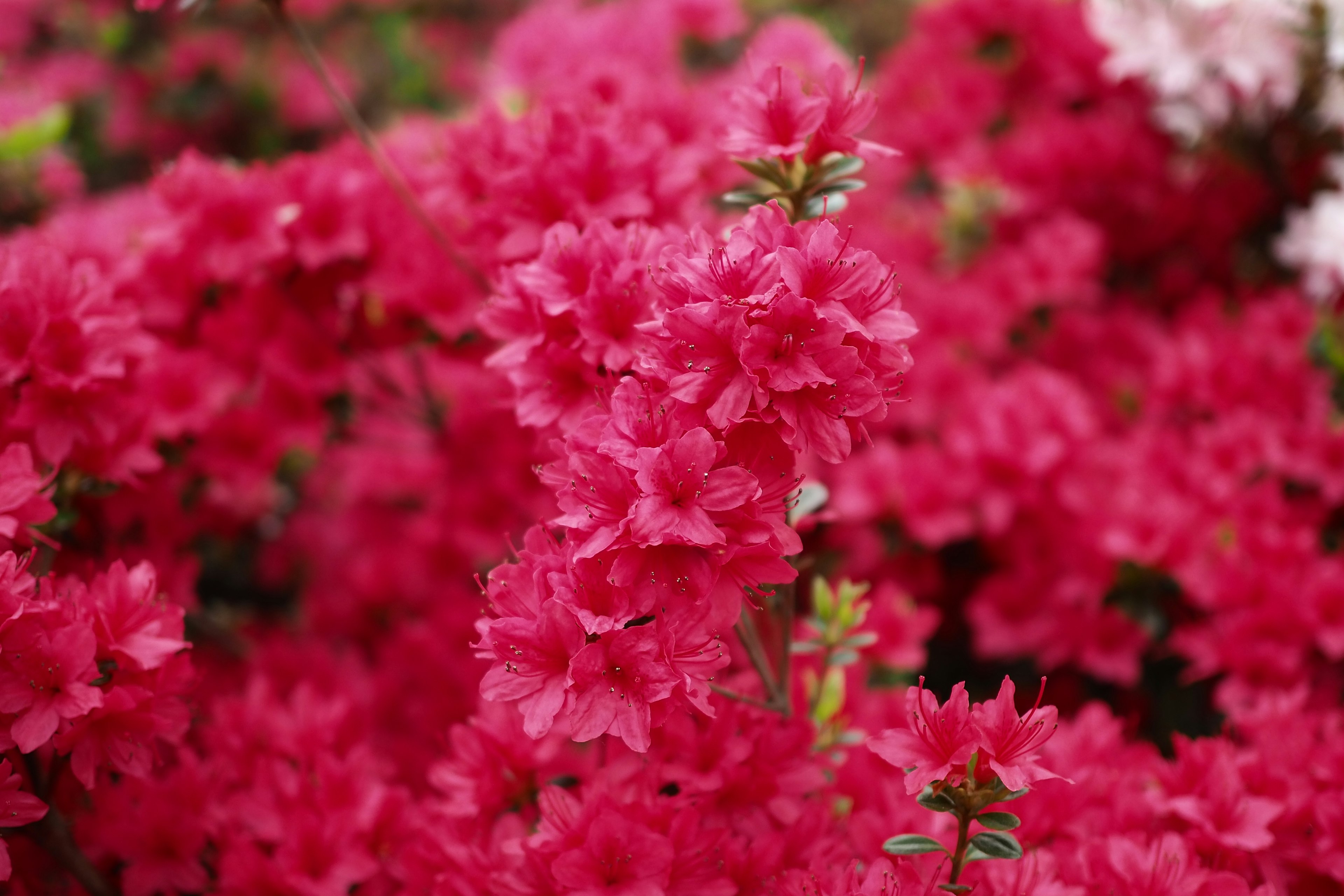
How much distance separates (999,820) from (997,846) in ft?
0.07

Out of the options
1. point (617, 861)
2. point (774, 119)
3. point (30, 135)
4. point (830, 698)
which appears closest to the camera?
point (617, 861)

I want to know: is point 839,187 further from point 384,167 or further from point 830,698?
point 384,167

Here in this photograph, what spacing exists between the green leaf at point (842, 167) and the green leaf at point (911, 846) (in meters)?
0.65

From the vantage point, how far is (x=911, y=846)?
3.01ft

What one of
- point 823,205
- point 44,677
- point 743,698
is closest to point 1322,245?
point 823,205

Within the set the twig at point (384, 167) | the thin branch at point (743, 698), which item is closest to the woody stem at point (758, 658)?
the thin branch at point (743, 698)

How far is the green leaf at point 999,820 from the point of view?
0.87 m

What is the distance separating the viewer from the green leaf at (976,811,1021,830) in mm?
875

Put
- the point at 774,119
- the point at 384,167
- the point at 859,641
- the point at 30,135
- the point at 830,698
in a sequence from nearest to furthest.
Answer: the point at 774,119
the point at 859,641
the point at 830,698
the point at 384,167
the point at 30,135

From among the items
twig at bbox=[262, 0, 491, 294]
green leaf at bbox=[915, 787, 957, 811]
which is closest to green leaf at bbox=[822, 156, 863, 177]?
twig at bbox=[262, 0, 491, 294]

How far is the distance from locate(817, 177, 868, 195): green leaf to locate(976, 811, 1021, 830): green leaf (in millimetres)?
622

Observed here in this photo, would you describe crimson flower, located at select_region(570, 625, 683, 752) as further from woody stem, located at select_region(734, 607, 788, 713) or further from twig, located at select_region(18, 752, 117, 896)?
twig, located at select_region(18, 752, 117, 896)

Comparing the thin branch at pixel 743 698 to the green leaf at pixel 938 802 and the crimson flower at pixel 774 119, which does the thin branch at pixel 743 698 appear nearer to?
the green leaf at pixel 938 802

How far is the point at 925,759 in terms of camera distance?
0.89 metres
